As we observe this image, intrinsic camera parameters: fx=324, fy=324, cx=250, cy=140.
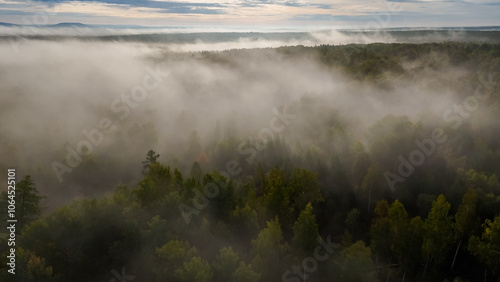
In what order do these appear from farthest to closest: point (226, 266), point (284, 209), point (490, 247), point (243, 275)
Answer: point (284, 209), point (490, 247), point (226, 266), point (243, 275)

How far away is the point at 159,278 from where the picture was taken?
179ft

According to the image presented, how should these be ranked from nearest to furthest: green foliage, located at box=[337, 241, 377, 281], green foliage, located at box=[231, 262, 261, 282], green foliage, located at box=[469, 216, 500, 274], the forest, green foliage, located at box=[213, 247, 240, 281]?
green foliage, located at box=[231, 262, 261, 282] < green foliage, located at box=[213, 247, 240, 281] < green foliage, located at box=[337, 241, 377, 281] < the forest < green foliage, located at box=[469, 216, 500, 274]

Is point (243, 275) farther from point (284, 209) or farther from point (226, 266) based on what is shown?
point (284, 209)

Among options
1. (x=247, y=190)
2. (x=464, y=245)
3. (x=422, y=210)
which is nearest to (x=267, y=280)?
(x=247, y=190)

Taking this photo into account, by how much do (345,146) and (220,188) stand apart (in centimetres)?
5765

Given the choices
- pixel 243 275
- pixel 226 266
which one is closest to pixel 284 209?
pixel 226 266

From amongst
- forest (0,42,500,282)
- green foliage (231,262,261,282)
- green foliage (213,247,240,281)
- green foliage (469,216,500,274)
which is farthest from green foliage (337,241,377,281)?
green foliage (469,216,500,274)

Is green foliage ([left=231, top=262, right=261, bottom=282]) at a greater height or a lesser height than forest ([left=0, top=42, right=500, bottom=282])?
lesser

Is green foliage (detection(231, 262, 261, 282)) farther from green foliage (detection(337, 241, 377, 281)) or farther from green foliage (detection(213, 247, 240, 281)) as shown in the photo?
green foliage (detection(337, 241, 377, 281))

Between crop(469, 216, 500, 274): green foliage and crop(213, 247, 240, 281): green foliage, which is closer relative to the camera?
crop(213, 247, 240, 281): green foliage

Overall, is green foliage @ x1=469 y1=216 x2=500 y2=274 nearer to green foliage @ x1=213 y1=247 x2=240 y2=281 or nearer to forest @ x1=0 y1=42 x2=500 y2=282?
forest @ x1=0 y1=42 x2=500 y2=282

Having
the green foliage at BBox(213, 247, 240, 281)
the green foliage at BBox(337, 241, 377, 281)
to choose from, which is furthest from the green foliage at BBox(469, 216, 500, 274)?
the green foliage at BBox(213, 247, 240, 281)

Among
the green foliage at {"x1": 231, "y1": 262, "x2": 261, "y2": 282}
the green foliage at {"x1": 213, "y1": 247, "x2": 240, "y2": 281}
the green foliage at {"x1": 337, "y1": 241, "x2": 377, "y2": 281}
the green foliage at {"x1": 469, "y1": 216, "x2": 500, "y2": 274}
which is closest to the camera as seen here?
the green foliage at {"x1": 231, "y1": 262, "x2": 261, "y2": 282}

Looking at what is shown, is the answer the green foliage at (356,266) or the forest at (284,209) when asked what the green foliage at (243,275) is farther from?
the green foliage at (356,266)
